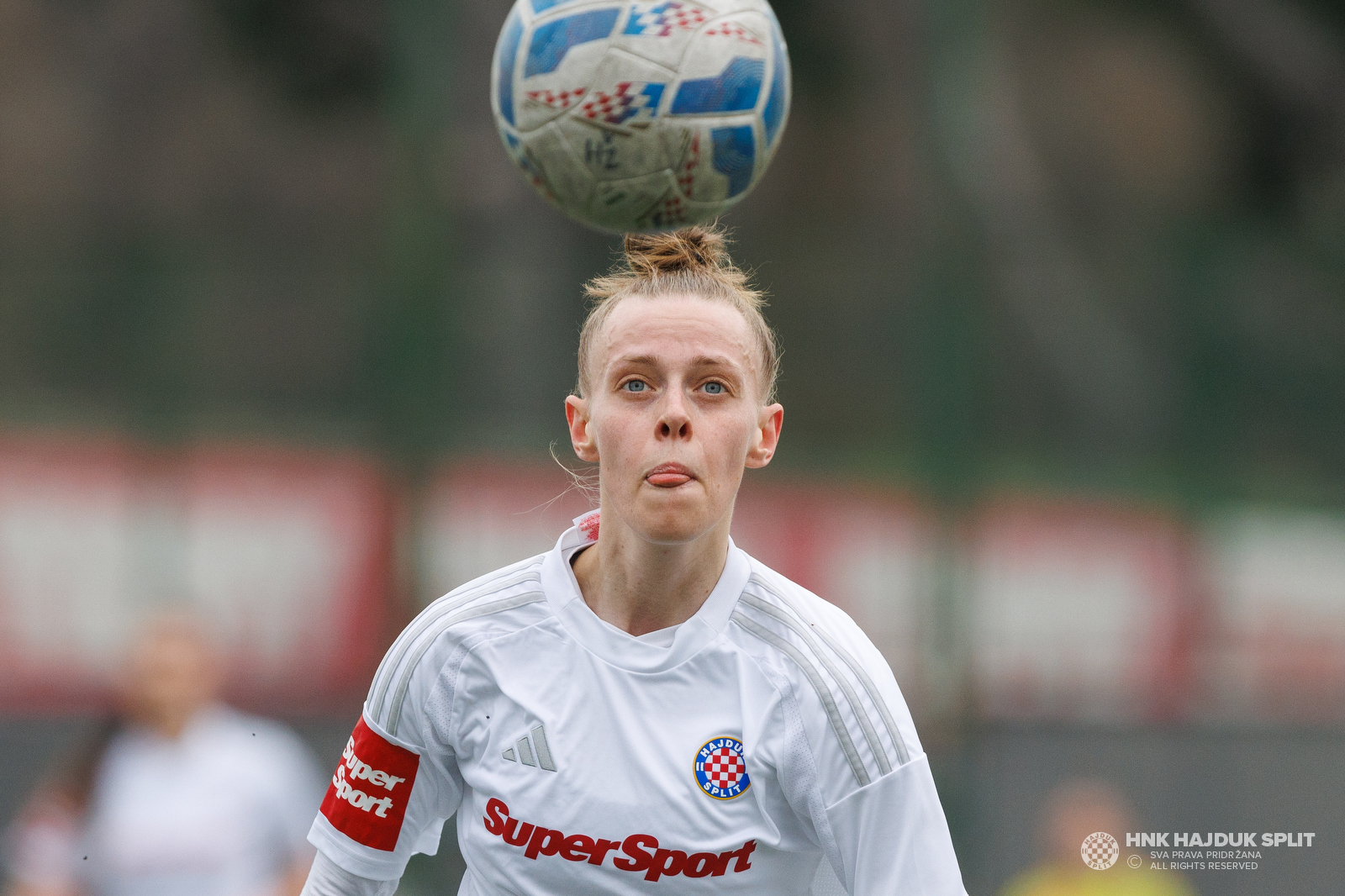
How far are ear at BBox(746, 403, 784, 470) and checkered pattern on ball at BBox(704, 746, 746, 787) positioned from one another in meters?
0.67

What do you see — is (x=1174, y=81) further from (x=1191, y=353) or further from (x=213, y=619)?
(x=213, y=619)

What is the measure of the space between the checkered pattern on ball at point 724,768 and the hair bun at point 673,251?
1.10m

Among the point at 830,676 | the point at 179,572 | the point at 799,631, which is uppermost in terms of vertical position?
the point at 179,572

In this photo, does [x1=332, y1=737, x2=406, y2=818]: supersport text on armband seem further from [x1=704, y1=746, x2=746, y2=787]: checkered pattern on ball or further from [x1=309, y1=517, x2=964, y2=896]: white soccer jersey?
[x1=704, y1=746, x2=746, y2=787]: checkered pattern on ball

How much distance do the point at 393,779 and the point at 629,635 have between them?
0.67m

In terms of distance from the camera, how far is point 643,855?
322cm

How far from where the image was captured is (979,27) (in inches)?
379

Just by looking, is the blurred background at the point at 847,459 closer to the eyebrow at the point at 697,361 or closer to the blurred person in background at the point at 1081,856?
the blurred person in background at the point at 1081,856

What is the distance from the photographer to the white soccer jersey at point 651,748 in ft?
10.6
